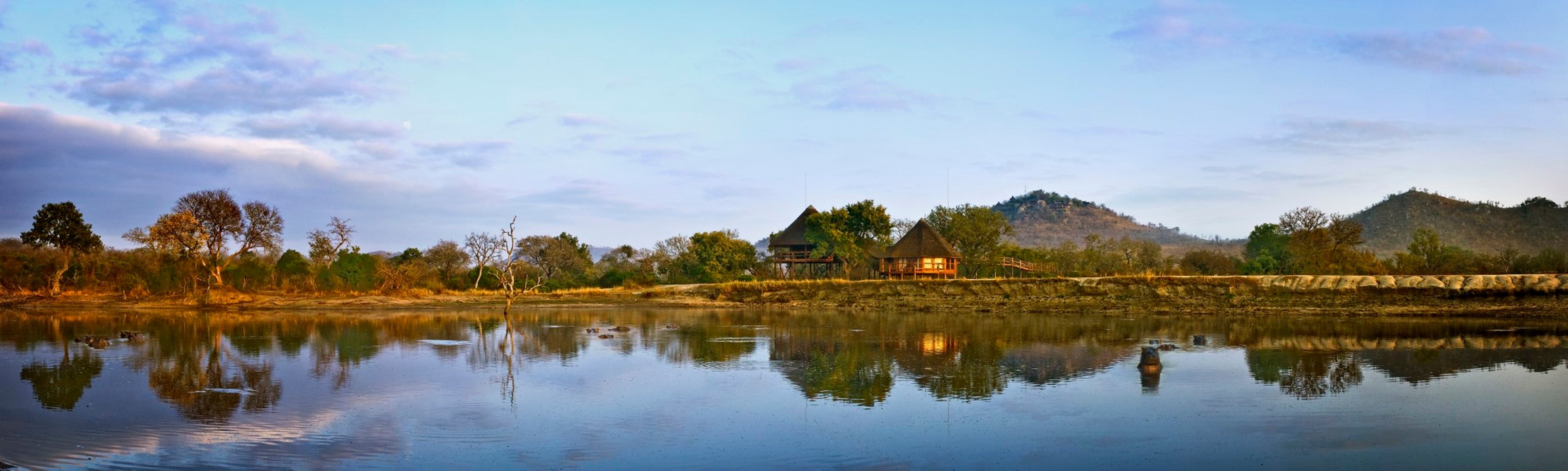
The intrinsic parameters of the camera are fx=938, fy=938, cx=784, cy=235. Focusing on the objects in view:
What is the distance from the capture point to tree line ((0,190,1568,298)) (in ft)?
176

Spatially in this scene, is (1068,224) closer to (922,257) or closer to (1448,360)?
(922,257)

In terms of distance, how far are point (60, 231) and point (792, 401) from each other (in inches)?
2164

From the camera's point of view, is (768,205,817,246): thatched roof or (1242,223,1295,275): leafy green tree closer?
(1242,223,1295,275): leafy green tree

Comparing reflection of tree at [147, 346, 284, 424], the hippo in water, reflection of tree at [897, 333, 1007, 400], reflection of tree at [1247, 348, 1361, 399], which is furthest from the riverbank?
reflection of tree at [147, 346, 284, 424]

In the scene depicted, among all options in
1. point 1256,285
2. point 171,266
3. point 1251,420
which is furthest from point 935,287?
point 171,266

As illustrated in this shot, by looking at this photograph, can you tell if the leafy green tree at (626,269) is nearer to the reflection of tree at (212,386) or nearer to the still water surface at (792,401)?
the still water surface at (792,401)

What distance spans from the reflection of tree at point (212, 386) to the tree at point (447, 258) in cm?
5151

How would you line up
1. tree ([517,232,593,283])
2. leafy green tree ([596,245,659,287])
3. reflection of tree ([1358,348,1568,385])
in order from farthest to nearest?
tree ([517,232,593,283]) → leafy green tree ([596,245,659,287]) → reflection of tree ([1358,348,1568,385])

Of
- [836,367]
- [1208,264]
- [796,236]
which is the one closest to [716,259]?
[796,236]

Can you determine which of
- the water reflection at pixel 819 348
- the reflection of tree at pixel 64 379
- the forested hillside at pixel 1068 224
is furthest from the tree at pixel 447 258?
the forested hillside at pixel 1068 224

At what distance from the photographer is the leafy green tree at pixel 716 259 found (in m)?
69.8

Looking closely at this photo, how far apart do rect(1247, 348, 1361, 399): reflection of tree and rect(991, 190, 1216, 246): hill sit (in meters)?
134

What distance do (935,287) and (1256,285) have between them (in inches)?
651

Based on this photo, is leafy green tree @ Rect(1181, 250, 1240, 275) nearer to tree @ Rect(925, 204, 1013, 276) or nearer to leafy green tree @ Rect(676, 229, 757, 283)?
tree @ Rect(925, 204, 1013, 276)
